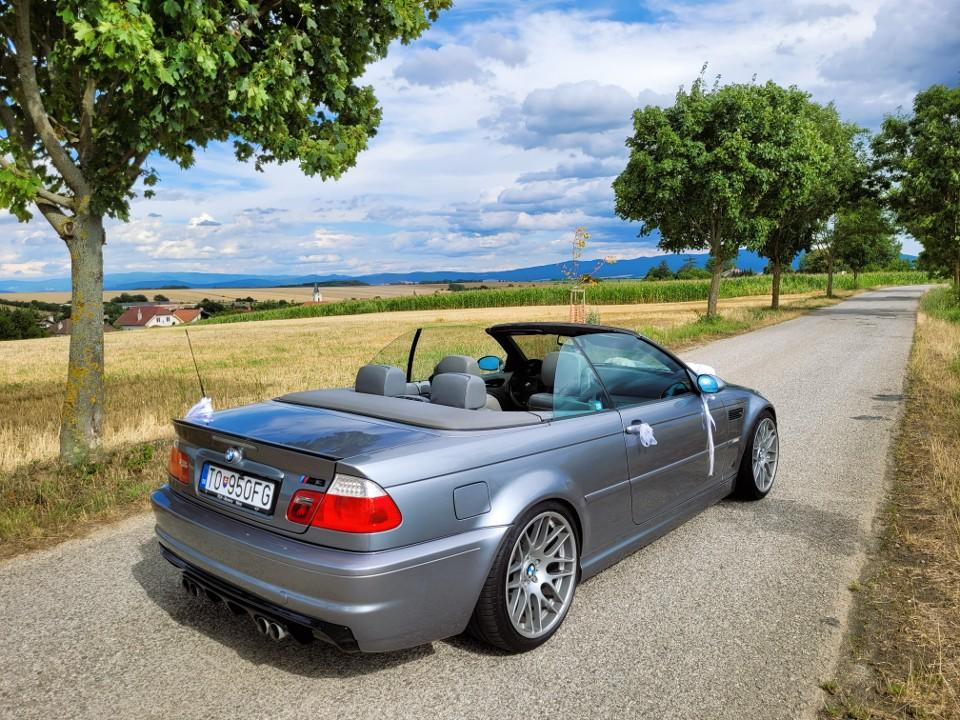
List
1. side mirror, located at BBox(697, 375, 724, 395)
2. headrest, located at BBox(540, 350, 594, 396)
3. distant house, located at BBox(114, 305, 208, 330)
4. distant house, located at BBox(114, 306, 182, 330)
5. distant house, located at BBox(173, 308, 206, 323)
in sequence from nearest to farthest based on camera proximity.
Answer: headrest, located at BBox(540, 350, 594, 396) < side mirror, located at BBox(697, 375, 724, 395) < distant house, located at BBox(114, 306, 182, 330) < distant house, located at BBox(114, 305, 208, 330) < distant house, located at BBox(173, 308, 206, 323)

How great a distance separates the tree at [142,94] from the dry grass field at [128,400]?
663mm

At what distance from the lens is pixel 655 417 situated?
3811 millimetres

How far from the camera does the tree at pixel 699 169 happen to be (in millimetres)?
20594

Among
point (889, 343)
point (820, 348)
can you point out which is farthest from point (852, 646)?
point (889, 343)

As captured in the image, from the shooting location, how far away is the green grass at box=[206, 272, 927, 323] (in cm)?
5703

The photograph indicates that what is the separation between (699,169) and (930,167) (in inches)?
529

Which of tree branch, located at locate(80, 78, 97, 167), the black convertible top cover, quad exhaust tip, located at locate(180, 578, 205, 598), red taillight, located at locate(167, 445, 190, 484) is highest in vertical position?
tree branch, located at locate(80, 78, 97, 167)

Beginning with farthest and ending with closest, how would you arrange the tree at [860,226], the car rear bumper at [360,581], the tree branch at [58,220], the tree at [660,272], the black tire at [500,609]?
the tree at [660,272], the tree at [860,226], the tree branch at [58,220], the black tire at [500,609], the car rear bumper at [360,581]

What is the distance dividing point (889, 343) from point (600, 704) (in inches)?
686

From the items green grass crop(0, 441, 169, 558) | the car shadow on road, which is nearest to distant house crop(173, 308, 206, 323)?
green grass crop(0, 441, 169, 558)

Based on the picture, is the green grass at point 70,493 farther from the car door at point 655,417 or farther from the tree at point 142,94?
the car door at point 655,417

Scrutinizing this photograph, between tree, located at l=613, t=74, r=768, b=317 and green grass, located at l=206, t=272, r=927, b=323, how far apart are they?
2770 centimetres

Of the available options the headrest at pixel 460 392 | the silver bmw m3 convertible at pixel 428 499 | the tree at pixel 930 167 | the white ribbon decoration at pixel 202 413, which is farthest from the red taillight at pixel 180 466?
the tree at pixel 930 167

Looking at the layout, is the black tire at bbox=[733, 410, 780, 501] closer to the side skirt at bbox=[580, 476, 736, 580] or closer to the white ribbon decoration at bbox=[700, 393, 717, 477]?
the side skirt at bbox=[580, 476, 736, 580]
